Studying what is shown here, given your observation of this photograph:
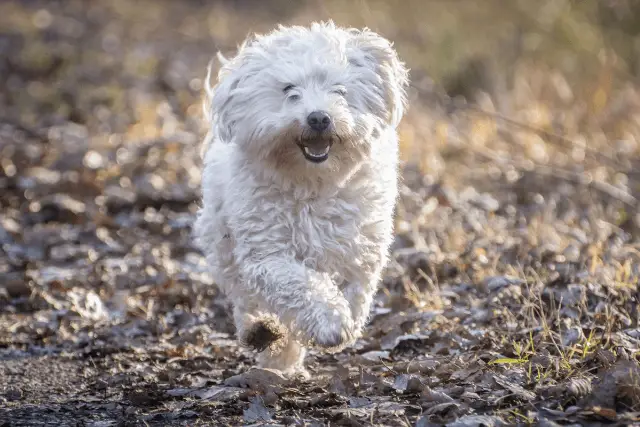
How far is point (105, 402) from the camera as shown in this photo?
15.6 feet

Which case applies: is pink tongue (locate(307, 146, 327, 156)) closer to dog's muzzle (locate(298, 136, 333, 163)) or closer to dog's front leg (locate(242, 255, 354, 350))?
dog's muzzle (locate(298, 136, 333, 163))

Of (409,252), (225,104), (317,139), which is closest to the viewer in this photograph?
(317,139)

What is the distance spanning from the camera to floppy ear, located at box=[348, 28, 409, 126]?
17.4 feet

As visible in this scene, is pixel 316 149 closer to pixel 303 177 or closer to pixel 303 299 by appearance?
pixel 303 177

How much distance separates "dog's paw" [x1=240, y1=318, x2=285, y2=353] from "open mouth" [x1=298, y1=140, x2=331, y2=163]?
906 millimetres

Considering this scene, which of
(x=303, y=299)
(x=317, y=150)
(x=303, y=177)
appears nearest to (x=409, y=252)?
(x=303, y=177)

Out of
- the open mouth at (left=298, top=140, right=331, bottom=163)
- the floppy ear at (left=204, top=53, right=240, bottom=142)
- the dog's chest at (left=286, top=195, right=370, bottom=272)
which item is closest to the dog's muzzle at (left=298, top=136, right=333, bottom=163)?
the open mouth at (left=298, top=140, right=331, bottom=163)

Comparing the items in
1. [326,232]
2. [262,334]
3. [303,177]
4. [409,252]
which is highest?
[303,177]

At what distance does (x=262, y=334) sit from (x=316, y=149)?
1.02 meters

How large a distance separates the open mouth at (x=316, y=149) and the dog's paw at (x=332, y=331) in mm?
776

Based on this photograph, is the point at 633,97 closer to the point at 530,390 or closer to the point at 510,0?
the point at 510,0

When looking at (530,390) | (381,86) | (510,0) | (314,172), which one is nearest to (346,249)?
(314,172)

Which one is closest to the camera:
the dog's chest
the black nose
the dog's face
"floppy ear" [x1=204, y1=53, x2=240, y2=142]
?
the black nose

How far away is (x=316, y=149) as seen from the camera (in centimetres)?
487
